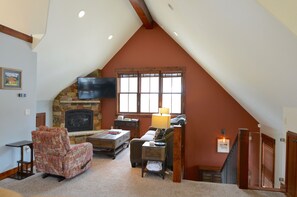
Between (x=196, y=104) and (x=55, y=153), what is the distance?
485 cm

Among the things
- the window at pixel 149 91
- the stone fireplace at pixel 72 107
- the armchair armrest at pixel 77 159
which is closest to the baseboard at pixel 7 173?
the armchair armrest at pixel 77 159

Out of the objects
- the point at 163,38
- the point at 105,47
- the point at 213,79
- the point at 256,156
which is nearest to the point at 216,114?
the point at 213,79

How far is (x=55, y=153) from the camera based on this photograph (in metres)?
3.65

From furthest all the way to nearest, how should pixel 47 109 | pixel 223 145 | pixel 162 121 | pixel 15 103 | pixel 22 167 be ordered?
pixel 47 109 → pixel 223 145 → pixel 15 103 → pixel 22 167 → pixel 162 121

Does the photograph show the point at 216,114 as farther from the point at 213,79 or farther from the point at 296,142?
the point at 296,142

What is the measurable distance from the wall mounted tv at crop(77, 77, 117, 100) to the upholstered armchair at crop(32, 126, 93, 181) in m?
3.43

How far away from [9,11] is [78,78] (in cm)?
314

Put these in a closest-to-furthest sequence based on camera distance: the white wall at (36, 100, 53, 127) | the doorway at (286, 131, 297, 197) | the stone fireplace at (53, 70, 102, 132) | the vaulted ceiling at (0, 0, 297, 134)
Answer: the vaulted ceiling at (0, 0, 297, 134), the doorway at (286, 131, 297, 197), the white wall at (36, 100, 53, 127), the stone fireplace at (53, 70, 102, 132)

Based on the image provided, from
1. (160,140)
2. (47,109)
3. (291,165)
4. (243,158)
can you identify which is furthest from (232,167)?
(47,109)

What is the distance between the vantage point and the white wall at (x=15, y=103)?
3.83 meters

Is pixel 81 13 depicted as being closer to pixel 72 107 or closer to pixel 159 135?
pixel 159 135

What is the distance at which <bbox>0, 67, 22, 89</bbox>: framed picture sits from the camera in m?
3.79

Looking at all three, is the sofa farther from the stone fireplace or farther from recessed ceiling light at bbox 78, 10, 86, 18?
the stone fireplace

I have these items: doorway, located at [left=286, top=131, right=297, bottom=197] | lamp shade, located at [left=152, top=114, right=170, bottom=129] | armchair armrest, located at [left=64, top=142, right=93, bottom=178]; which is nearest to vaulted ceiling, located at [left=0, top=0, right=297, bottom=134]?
doorway, located at [left=286, top=131, right=297, bottom=197]
